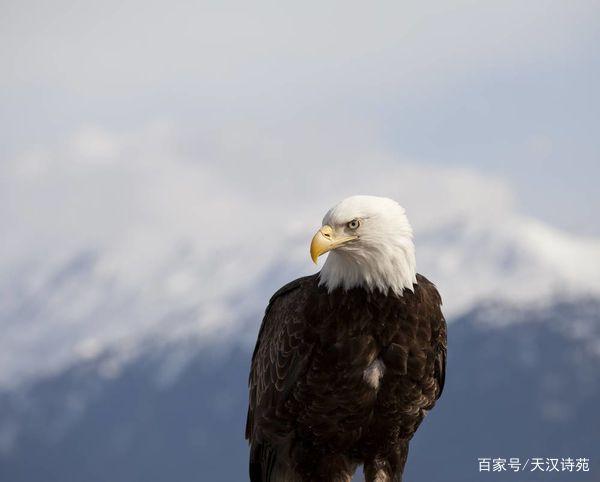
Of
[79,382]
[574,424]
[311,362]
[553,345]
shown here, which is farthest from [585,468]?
[79,382]

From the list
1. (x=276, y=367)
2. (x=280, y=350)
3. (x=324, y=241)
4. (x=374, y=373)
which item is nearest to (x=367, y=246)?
(x=324, y=241)

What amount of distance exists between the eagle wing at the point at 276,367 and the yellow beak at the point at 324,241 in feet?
3.27

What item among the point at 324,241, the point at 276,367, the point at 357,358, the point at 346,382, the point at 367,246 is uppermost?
the point at 367,246

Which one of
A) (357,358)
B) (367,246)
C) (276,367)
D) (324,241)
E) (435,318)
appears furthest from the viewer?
(276,367)

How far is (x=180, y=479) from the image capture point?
14375cm

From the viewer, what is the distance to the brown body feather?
27.9 ft

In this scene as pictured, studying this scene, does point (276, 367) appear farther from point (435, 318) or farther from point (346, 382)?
point (435, 318)

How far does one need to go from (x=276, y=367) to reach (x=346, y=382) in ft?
2.58

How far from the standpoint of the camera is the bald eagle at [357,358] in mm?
8312

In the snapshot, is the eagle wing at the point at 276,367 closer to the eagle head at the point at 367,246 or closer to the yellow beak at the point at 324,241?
the eagle head at the point at 367,246

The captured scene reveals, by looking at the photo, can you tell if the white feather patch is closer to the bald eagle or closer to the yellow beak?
the bald eagle

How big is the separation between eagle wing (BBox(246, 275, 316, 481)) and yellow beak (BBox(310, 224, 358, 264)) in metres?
1.00

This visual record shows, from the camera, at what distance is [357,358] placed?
27.8ft

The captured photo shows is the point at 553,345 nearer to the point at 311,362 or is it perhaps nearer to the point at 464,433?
the point at 464,433
